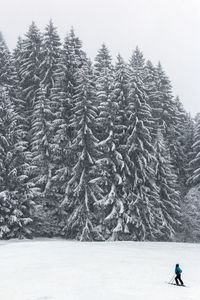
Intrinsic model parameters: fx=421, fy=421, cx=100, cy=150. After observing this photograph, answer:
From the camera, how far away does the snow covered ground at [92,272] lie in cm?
1603

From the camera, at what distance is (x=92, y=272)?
19703 mm

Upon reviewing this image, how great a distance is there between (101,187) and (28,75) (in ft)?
59.2

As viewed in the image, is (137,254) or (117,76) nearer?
(137,254)

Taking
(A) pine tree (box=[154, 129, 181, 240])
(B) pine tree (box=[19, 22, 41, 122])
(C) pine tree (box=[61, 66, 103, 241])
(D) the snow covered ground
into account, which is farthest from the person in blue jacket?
(B) pine tree (box=[19, 22, 41, 122])

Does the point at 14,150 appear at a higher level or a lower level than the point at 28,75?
lower

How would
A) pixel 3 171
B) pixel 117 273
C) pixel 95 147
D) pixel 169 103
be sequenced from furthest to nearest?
pixel 169 103
pixel 95 147
pixel 3 171
pixel 117 273

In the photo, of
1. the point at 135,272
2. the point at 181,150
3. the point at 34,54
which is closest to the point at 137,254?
the point at 135,272

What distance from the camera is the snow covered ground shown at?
16.0 m

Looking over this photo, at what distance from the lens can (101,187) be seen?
38750 millimetres

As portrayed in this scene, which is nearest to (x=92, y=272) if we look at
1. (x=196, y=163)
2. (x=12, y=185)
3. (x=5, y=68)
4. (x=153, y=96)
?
(x=12, y=185)

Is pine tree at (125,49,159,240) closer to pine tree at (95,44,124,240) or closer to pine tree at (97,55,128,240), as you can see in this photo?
pine tree at (97,55,128,240)

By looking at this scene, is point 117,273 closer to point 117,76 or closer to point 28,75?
point 117,76

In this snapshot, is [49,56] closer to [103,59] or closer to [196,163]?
[103,59]

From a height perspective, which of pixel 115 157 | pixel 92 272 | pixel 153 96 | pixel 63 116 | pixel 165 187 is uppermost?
pixel 153 96
